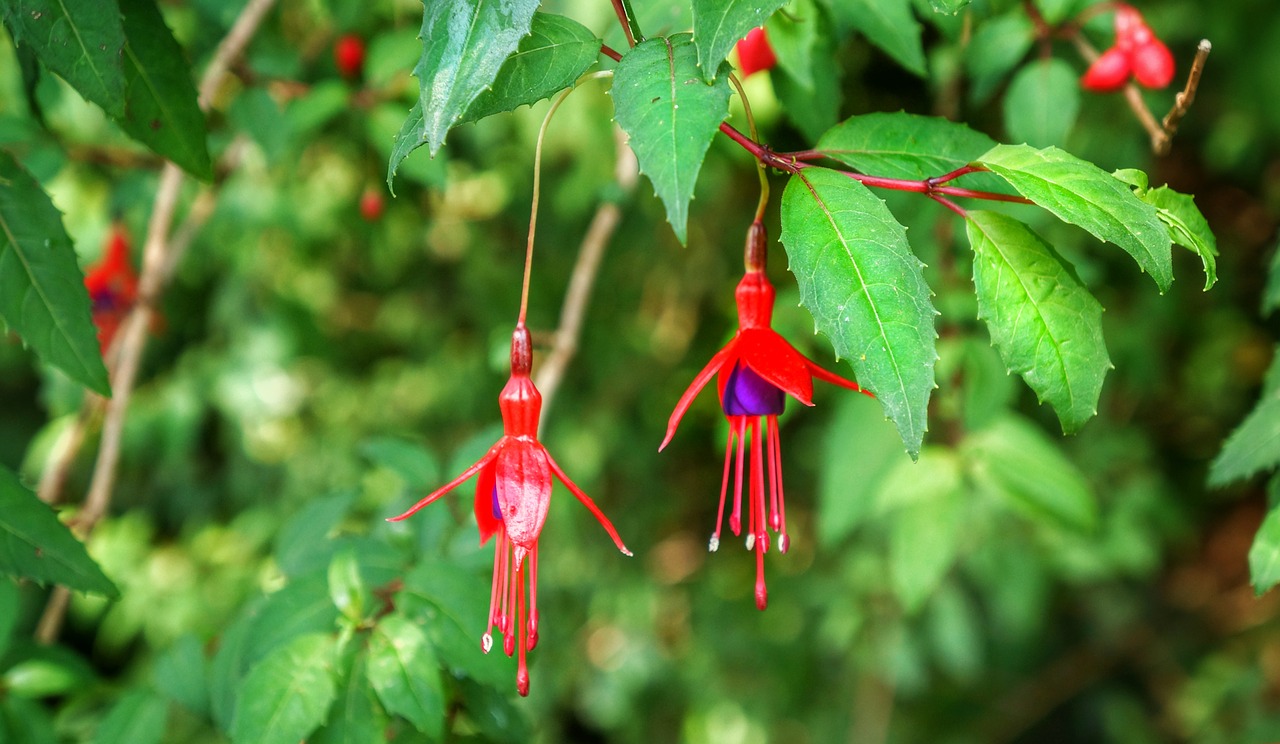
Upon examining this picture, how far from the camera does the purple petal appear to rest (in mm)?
619

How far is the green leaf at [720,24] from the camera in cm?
55

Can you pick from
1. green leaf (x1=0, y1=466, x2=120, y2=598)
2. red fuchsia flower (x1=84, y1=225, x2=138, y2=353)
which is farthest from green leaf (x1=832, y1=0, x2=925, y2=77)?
red fuchsia flower (x1=84, y1=225, x2=138, y2=353)

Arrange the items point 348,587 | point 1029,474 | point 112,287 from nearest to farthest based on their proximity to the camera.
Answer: point 348,587 < point 1029,474 < point 112,287

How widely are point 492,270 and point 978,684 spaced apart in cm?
141

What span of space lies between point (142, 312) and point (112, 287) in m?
0.20

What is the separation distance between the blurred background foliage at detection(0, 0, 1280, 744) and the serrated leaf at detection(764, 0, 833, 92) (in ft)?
1.58

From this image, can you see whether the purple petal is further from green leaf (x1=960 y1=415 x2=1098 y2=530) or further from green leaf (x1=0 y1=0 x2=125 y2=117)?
green leaf (x1=960 y1=415 x2=1098 y2=530)

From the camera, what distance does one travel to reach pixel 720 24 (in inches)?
21.7

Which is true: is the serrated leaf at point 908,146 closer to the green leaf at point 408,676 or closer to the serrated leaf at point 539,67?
the serrated leaf at point 539,67

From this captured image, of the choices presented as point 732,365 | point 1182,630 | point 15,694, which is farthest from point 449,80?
point 1182,630

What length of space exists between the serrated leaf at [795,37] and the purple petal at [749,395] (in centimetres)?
29

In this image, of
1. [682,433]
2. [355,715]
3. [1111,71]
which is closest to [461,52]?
[355,715]

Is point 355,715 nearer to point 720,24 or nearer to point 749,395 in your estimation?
point 749,395

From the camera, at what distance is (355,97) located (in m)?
1.22
